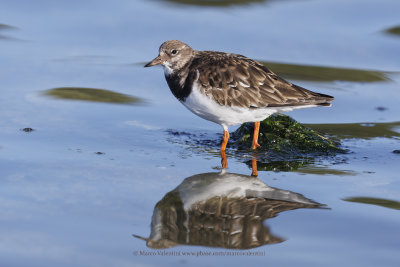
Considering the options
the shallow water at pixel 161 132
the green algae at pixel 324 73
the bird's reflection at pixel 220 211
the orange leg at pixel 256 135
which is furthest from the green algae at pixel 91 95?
the bird's reflection at pixel 220 211

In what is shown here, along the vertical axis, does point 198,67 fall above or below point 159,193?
above

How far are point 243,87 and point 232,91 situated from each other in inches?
5.5

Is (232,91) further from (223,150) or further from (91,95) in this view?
(91,95)

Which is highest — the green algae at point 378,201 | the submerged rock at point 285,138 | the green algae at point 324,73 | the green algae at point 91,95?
the green algae at point 324,73

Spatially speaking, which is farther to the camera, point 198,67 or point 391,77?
point 391,77

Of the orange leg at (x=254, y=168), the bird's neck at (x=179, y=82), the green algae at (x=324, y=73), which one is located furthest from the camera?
the green algae at (x=324, y=73)

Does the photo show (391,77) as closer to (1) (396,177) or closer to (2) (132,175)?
(1) (396,177)

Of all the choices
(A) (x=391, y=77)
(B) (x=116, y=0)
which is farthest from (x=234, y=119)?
(B) (x=116, y=0)

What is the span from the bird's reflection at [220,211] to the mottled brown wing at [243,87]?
1074 millimetres

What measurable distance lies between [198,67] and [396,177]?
2429 millimetres

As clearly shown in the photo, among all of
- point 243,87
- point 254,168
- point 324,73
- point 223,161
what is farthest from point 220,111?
point 324,73

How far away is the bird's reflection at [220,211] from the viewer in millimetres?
5219

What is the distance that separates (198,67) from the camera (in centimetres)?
770

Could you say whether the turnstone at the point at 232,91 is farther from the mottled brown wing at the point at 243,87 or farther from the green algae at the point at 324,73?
the green algae at the point at 324,73
